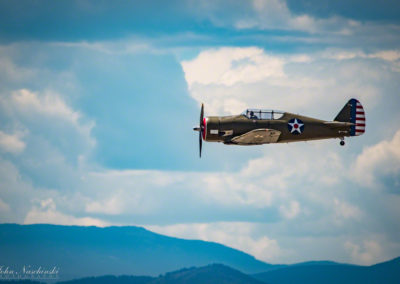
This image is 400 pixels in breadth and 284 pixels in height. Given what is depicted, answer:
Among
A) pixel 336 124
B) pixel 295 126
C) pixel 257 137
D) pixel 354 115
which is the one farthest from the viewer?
pixel 354 115

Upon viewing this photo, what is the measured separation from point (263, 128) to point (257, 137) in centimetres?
137

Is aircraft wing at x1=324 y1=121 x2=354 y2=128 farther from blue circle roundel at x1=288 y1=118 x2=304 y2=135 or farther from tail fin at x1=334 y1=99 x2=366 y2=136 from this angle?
blue circle roundel at x1=288 y1=118 x2=304 y2=135

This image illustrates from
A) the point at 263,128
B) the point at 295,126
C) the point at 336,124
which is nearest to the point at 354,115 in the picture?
the point at 336,124

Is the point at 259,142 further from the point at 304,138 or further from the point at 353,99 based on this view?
the point at 353,99

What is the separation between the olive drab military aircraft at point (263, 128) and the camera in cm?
6975

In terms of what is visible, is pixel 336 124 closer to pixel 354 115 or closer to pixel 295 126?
pixel 354 115

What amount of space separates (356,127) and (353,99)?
3.28 meters

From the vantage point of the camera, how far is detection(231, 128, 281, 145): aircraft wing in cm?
6894

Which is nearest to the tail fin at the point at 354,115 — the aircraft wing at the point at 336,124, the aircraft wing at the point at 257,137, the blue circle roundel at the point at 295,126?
the aircraft wing at the point at 336,124

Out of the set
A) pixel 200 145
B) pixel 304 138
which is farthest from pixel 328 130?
pixel 200 145

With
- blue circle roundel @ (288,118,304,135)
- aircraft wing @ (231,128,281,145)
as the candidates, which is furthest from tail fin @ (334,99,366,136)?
aircraft wing @ (231,128,281,145)

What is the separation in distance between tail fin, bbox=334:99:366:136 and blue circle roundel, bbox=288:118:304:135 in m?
5.73

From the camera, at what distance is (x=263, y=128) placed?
70188mm

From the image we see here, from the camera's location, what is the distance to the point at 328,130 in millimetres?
73062
